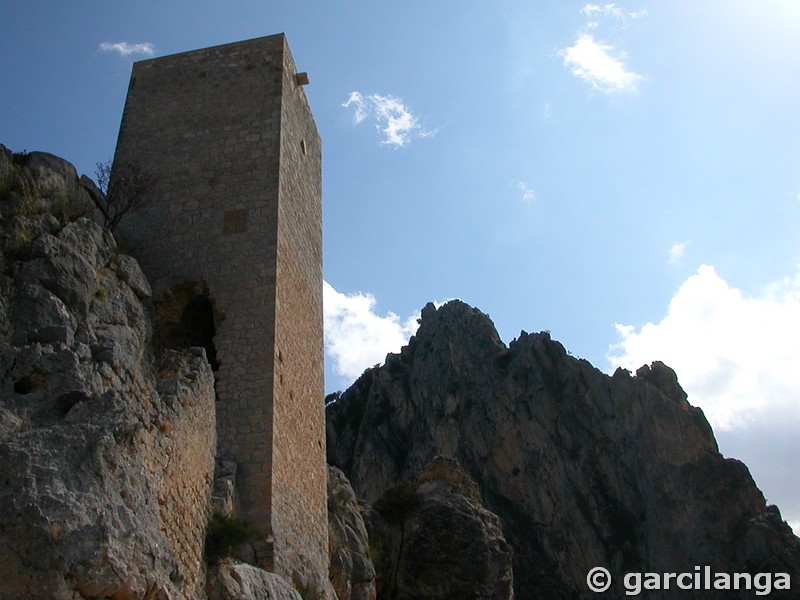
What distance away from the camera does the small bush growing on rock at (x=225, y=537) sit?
31.0 ft

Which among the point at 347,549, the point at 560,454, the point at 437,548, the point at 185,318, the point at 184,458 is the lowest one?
the point at 347,549

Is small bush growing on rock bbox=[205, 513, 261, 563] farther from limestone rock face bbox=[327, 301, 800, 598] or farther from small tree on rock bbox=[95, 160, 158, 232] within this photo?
limestone rock face bbox=[327, 301, 800, 598]

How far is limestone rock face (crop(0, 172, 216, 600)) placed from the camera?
20.5 feet

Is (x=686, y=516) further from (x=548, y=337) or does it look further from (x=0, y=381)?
(x=0, y=381)

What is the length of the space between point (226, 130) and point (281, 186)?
1577mm

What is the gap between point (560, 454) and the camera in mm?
45562

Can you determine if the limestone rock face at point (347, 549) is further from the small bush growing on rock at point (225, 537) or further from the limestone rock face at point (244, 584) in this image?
the small bush growing on rock at point (225, 537)

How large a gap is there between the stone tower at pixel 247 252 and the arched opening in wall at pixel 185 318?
0.02 m

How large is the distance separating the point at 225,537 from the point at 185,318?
4840 mm

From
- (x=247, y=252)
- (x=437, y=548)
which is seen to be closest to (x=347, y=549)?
(x=437, y=548)

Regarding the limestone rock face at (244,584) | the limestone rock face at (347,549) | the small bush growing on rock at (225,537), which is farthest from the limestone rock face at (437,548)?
the small bush growing on rock at (225,537)

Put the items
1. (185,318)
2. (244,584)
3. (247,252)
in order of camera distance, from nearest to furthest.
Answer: (244,584) < (247,252) < (185,318)

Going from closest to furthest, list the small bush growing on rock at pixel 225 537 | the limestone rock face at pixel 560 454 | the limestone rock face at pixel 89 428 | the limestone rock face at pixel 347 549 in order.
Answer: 1. the limestone rock face at pixel 89 428
2. the small bush growing on rock at pixel 225 537
3. the limestone rock face at pixel 347 549
4. the limestone rock face at pixel 560 454

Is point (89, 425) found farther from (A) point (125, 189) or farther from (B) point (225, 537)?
(A) point (125, 189)
